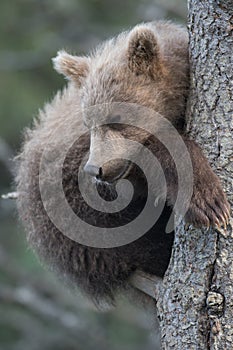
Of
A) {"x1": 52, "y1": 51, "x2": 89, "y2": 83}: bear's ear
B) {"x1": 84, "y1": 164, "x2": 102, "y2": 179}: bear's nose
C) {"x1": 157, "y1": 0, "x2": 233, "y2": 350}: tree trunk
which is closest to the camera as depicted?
{"x1": 157, "y1": 0, "x2": 233, "y2": 350}: tree trunk

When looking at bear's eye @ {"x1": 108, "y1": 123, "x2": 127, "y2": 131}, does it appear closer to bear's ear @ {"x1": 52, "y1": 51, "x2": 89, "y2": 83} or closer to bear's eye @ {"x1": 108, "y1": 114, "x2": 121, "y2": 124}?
bear's eye @ {"x1": 108, "y1": 114, "x2": 121, "y2": 124}

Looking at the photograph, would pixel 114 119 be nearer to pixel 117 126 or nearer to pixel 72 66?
pixel 117 126

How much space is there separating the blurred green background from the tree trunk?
4212 millimetres

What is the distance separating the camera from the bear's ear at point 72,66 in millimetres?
5324

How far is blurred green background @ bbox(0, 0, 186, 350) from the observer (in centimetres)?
980

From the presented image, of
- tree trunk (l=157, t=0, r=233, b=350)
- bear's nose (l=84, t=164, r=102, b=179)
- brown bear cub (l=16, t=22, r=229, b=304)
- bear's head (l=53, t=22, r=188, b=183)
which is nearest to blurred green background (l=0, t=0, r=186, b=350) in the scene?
brown bear cub (l=16, t=22, r=229, b=304)

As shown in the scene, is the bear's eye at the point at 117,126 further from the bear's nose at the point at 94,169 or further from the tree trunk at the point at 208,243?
the tree trunk at the point at 208,243

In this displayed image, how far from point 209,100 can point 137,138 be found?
28.0 inches

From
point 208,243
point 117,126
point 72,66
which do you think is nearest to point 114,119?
point 117,126

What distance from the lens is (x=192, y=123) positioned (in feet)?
14.4

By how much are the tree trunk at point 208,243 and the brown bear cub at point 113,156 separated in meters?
0.13

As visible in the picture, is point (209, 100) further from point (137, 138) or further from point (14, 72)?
point (14, 72)

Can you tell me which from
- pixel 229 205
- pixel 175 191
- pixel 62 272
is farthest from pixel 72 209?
pixel 229 205

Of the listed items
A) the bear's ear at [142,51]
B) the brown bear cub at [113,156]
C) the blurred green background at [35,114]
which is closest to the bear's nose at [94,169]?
the brown bear cub at [113,156]
